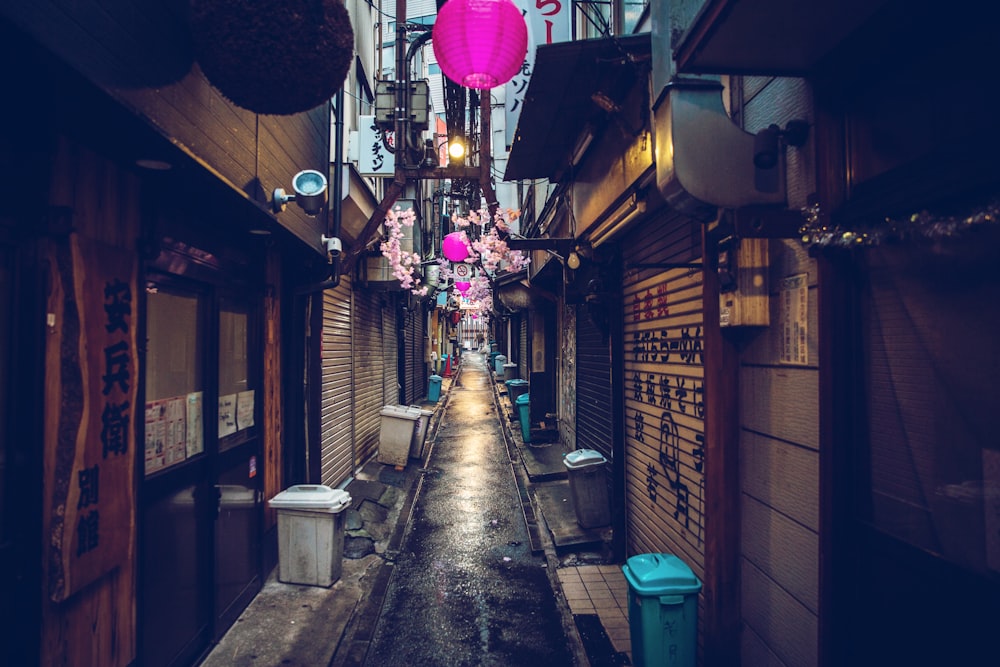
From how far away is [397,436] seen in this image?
503 inches

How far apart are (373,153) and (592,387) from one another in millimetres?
6536

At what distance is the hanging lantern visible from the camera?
4977 mm

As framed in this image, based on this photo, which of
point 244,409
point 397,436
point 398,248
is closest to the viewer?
point 244,409

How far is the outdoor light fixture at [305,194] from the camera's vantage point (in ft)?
20.3

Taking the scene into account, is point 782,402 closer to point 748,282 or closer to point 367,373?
point 748,282

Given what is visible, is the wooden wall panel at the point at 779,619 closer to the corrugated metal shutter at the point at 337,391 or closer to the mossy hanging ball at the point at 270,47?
the mossy hanging ball at the point at 270,47

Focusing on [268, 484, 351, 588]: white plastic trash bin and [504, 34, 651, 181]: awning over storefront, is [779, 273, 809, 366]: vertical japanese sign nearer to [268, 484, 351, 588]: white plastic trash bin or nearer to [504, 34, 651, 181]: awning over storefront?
[504, 34, 651, 181]: awning over storefront

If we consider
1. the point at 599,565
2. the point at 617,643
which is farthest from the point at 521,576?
the point at 617,643

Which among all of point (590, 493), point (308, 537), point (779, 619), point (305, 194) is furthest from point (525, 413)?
point (779, 619)

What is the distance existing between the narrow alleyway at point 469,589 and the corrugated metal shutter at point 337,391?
196 cm

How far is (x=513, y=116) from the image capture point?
913cm
